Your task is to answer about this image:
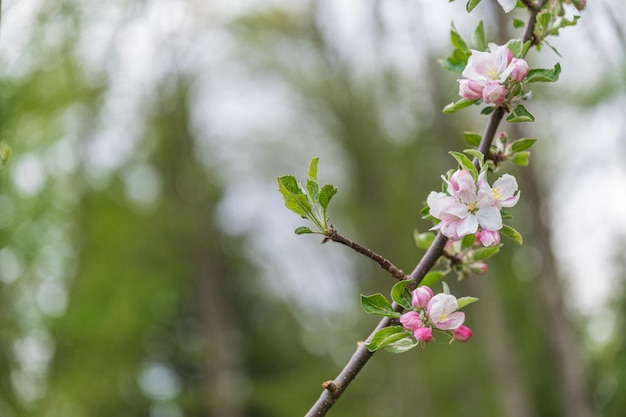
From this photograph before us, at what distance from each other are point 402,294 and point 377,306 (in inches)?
1.1

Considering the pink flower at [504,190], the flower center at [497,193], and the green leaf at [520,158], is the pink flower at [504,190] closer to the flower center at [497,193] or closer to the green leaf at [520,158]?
the flower center at [497,193]

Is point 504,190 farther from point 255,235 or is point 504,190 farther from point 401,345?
point 255,235

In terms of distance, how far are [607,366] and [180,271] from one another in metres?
3.85

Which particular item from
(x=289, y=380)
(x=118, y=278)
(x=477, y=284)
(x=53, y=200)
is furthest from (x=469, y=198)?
(x=289, y=380)

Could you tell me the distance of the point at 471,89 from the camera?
800mm

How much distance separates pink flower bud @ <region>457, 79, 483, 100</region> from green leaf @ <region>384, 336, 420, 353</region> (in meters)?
A: 0.27

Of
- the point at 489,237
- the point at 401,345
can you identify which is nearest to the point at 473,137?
the point at 489,237

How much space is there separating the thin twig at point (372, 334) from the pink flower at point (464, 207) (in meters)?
0.04

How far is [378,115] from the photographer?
6.41m

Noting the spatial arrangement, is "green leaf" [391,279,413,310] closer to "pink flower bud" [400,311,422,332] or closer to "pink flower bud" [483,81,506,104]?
"pink flower bud" [400,311,422,332]

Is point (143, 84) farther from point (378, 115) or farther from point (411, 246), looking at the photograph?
point (411, 246)

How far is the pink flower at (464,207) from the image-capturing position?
28.6 inches

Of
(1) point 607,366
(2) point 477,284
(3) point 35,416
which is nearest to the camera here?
(3) point 35,416

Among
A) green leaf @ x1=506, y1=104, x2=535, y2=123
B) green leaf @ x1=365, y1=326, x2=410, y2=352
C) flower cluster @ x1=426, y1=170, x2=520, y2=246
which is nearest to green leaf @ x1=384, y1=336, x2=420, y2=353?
green leaf @ x1=365, y1=326, x2=410, y2=352
